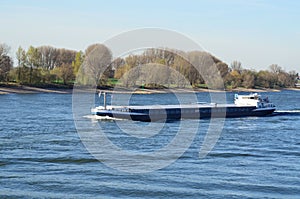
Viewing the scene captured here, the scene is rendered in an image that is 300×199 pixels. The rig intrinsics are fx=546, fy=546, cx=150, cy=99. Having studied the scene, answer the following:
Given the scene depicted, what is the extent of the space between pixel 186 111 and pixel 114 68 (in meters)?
67.0

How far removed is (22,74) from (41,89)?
5245 mm

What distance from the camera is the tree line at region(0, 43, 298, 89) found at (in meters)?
108

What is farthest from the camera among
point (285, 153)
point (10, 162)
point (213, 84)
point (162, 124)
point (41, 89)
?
point (213, 84)

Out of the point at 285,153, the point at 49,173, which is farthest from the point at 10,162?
the point at 285,153

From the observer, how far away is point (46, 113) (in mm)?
55031

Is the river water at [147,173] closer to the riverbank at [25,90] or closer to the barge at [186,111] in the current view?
the barge at [186,111]

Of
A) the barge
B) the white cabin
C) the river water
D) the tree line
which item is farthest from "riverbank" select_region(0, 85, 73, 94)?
the river water

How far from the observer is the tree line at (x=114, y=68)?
108062 mm

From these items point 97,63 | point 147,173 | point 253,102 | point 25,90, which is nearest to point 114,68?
point 97,63

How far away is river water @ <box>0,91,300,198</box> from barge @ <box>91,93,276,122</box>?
1004cm

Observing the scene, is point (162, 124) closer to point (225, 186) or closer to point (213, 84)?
point (225, 186)

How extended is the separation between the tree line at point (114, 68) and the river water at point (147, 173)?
219 ft

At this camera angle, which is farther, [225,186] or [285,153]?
[285,153]

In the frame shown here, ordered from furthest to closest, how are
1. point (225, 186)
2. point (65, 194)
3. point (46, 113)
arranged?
point (46, 113) → point (225, 186) → point (65, 194)
